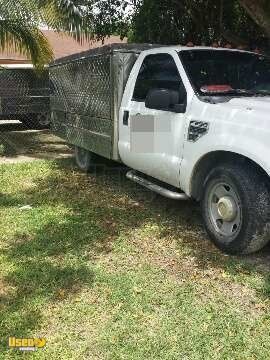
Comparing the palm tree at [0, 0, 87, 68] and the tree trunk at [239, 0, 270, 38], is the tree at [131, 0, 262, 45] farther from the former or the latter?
the tree trunk at [239, 0, 270, 38]

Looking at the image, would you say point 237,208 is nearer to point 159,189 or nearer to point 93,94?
point 159,189

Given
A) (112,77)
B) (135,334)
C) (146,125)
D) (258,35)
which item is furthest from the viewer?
(258,35)

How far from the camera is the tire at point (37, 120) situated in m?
14.5

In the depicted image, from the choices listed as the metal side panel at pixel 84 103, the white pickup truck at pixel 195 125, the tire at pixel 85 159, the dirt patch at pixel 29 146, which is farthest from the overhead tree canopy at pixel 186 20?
the white pickup truck at pixel 195 125

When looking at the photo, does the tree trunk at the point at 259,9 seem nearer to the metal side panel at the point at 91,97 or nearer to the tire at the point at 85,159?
the metal side panel at the point at 91,97

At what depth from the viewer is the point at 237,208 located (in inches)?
170

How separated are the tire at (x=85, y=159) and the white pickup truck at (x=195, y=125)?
0.78 meters

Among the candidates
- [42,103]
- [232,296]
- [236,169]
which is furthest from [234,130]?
[42,103]

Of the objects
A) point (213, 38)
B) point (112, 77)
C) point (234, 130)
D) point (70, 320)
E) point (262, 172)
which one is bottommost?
point (70, 320)

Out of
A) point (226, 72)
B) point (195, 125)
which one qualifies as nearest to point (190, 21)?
point (226, 72)

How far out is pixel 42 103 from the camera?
13906mm

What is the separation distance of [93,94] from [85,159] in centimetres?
157

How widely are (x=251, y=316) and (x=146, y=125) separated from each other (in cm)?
267

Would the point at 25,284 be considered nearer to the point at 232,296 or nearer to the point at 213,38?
the point at 232,296
